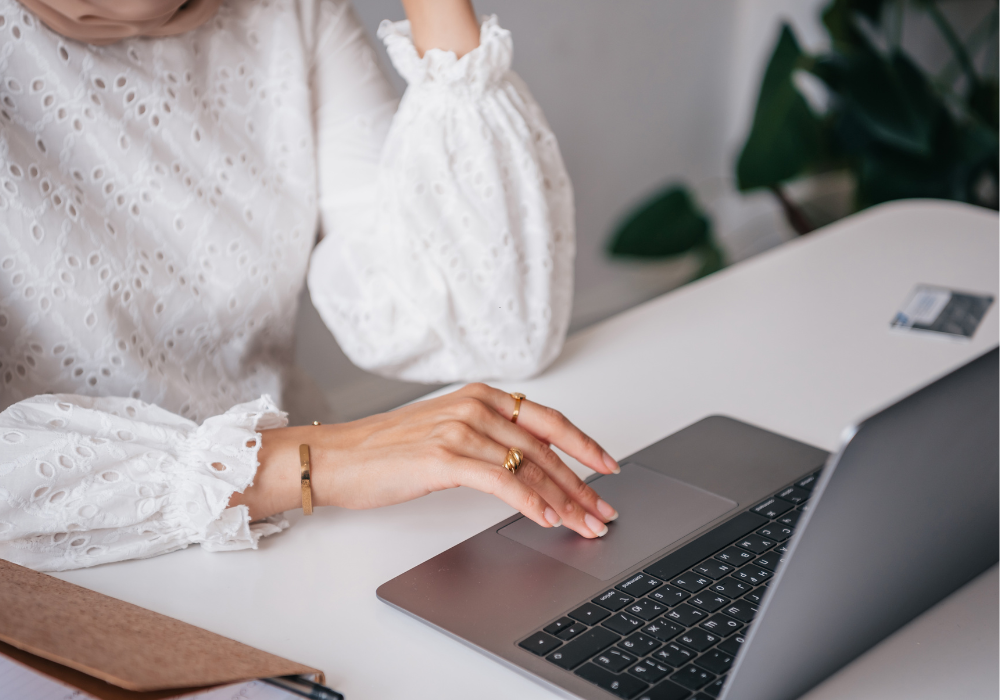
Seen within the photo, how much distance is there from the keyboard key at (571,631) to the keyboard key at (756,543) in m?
0.15

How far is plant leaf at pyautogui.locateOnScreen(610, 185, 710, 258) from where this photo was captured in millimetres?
2477

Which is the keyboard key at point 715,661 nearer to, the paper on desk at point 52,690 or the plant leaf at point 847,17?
the paper on desk at point 52,690

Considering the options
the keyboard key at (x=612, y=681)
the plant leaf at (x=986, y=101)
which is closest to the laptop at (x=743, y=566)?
the keyboard key at (x=612, y=681)

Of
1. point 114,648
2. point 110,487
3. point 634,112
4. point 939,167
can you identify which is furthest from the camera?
point 634,112

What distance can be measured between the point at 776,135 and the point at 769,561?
192cm

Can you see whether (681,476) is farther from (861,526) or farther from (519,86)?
(519,86)

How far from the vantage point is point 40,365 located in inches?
35.9

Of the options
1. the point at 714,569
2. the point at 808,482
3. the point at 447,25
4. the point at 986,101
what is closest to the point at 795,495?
the point at 808,482

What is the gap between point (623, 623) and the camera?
0.57 m

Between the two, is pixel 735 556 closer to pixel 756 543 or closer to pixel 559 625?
pixel 756 543

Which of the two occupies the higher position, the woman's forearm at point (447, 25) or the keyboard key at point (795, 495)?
the woman's forearm at point (447, 25)

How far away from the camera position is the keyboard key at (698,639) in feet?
1.77

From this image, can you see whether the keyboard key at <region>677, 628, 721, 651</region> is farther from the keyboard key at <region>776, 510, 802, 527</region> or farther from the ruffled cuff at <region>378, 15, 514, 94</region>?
the ruffled cuff at <region>378, 15, 514, 94</region>

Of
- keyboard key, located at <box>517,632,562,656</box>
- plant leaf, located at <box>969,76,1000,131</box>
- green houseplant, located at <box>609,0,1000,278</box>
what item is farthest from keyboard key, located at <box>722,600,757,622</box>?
plant leaf, located at <box>969,76,1000,131</box>
